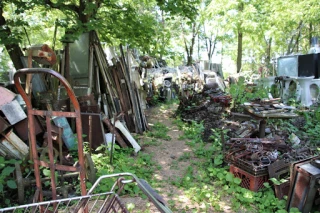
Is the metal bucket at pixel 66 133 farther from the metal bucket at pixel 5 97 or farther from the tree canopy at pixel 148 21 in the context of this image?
the tree canopy at pixel 148 21

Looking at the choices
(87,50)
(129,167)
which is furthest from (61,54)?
(129,167)

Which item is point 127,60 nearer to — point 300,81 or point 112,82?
point 112,82

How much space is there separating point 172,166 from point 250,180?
1.67m

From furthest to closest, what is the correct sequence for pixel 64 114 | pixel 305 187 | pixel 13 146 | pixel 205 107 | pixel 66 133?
pixel 205 107 → pixel 66 133 → pixel 13 146 → pixel 305 187 → pixel 64 114

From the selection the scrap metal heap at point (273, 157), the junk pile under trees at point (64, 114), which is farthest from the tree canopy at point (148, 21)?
the scrap metal heap at point (273, 157)

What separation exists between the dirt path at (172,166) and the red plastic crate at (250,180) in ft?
2.08

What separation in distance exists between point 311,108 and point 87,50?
749 centimetres

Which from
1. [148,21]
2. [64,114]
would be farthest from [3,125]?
[148,21]

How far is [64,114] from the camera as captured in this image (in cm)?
218

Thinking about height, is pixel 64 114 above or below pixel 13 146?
above

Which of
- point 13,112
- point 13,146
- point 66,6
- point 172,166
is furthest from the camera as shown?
point 66,6

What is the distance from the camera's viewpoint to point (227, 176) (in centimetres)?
421

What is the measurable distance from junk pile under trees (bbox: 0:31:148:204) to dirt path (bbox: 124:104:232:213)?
0.66 meters

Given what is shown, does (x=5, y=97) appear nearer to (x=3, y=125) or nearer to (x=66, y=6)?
(x=3, y=125)
